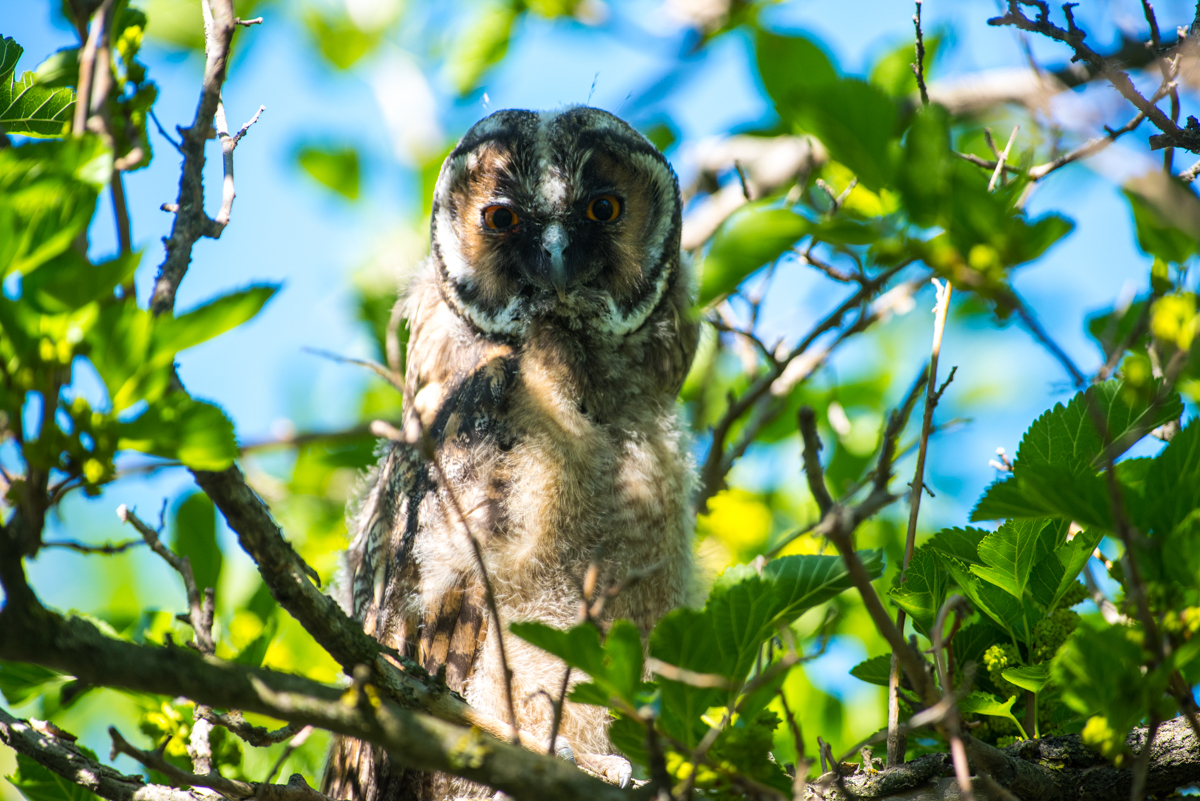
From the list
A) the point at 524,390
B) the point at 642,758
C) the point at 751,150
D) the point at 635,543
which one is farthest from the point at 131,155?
the point at 751,150

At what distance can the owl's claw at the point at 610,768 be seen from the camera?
1.74 meters

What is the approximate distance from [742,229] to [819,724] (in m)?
1.81

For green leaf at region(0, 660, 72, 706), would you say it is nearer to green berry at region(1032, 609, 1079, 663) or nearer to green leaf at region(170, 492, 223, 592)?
green leaf at region(170, 492, 223, 592)

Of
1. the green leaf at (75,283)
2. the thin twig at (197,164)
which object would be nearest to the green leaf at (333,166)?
the thin twig at (197,164)

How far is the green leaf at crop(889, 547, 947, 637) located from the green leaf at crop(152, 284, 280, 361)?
116 cm

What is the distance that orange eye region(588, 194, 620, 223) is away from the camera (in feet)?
8.68

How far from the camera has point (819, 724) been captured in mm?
2445

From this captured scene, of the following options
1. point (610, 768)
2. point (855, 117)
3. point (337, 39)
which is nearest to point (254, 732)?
point (610, 768)

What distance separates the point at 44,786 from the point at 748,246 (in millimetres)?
1660

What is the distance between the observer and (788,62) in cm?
192

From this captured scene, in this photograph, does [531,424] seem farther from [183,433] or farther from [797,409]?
[183,433]

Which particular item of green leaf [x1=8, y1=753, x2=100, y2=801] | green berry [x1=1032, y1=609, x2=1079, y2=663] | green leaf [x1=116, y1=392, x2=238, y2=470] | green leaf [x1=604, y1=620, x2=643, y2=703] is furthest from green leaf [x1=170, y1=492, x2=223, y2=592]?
green berry [x1=1032, y1=609, x2=1079, y2=663]

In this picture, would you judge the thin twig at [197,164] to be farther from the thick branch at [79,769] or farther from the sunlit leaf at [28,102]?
the thick branch at [79,769]

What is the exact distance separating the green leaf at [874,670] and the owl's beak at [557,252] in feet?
4.15
